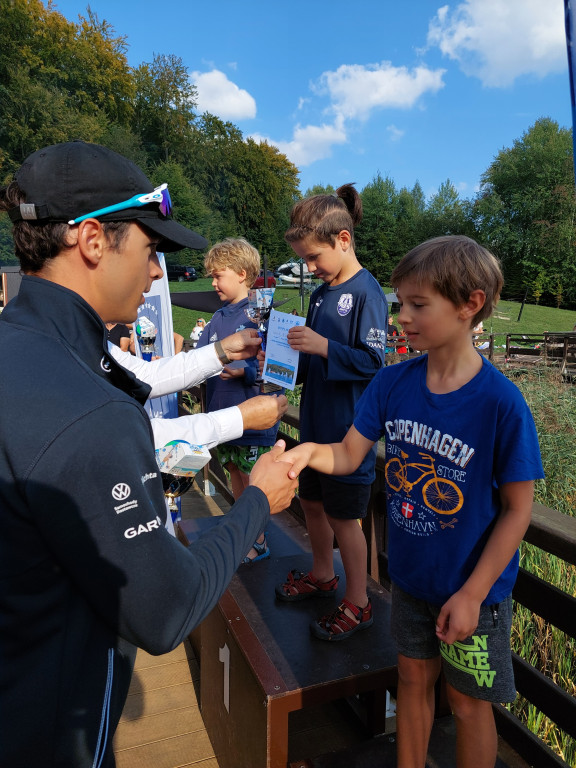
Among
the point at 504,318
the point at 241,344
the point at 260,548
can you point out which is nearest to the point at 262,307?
the point at 241,344

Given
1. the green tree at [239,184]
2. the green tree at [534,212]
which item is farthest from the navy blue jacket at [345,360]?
the green tree at [239,184]

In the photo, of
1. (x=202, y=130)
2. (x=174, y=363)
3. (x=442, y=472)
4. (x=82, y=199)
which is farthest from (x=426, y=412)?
(x=202, y=130)

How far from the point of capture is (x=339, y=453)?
1.81m

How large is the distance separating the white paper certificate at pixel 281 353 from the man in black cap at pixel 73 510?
1.09 metres

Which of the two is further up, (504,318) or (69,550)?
(69,550)

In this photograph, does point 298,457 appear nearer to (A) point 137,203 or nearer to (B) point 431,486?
(B) point 431,486

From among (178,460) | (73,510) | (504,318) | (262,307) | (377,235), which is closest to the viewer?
(73,510)

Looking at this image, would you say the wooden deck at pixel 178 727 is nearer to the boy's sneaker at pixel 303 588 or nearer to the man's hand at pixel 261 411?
→ the boy's sneaker at pixel 303 588

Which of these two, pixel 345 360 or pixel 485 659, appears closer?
pixel 485 659

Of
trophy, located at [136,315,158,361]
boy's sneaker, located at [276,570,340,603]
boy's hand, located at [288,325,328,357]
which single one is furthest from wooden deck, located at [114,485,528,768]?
trophy, located at [136,315,158,361]

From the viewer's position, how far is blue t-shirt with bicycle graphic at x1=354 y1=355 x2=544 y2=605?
1351 millimetres

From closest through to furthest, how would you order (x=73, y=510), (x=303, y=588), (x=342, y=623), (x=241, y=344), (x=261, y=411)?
(x=73, y=510) → (x=342, y=623) → (x=261, y=411) → (x=303, y=588) → (x=241, y=344)

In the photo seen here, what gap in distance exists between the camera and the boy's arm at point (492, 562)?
4.35 feet

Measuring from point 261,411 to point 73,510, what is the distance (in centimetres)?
135
